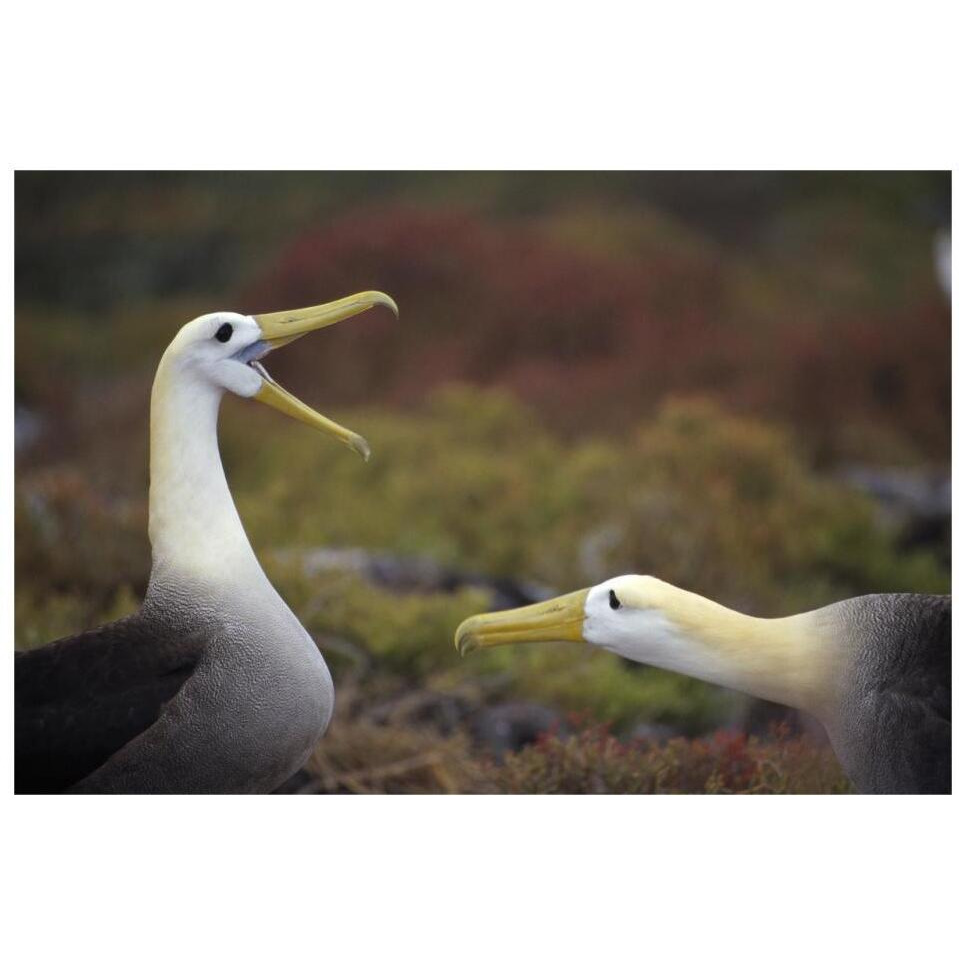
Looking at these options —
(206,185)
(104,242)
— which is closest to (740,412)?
(206,185)

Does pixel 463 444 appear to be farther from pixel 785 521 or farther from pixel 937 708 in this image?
pixel 937 708

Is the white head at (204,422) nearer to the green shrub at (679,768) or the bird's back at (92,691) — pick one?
the bird's back at (92,691)

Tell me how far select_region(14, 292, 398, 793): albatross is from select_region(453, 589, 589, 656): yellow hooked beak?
350 mm

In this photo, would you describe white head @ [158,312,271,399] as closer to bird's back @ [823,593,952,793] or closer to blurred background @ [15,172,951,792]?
blurred background @ [15,172,951,792]

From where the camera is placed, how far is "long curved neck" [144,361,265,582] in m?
2.99

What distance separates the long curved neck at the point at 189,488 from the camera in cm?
299

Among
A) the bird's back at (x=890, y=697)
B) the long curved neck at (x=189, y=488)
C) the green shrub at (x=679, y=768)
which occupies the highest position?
the long curved neck at (x=189, y=488)

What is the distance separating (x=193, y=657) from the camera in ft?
9.62

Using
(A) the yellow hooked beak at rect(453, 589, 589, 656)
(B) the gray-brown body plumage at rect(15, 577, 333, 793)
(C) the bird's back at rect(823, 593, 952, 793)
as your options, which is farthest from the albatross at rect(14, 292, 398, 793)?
(C) the bird's back at rect(823, 593, 952, 793)

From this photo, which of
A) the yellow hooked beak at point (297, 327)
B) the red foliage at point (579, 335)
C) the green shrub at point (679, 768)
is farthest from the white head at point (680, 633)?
the red foliage at point (579, 335)

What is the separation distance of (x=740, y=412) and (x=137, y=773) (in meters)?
4.43

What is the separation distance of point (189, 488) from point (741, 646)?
49.9 inches

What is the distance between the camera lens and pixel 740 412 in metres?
6.71

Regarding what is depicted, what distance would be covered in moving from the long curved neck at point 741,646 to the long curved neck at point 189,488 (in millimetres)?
914
